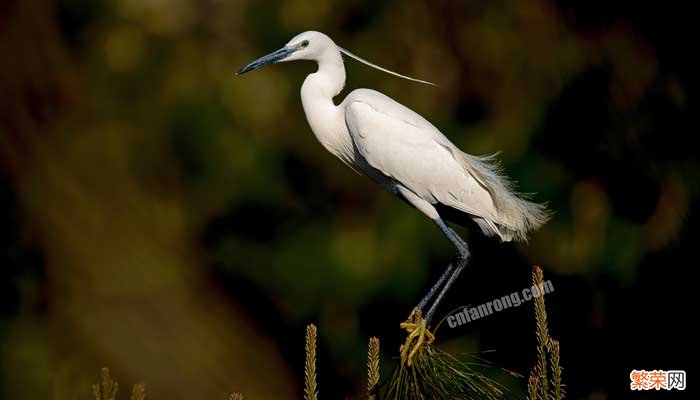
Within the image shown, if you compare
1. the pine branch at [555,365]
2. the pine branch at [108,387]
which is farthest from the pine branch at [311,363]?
the pine branch at [555,365]

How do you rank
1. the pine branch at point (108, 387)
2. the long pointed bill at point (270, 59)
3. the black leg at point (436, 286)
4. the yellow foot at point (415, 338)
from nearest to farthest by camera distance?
the pine branch at point (108, 387) < the yellow foot at point (415, 338) < the black leg at point (436, 286) < the long pointed bill at point (270, 59)

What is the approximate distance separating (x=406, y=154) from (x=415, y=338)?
55cm

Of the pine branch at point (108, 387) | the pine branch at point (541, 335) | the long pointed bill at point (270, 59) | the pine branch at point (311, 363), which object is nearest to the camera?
the pine branch at point (108, 387)

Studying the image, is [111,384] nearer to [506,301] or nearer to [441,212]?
[441,212]

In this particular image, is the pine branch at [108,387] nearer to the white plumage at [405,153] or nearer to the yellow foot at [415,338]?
the yellow foot at [415,338]

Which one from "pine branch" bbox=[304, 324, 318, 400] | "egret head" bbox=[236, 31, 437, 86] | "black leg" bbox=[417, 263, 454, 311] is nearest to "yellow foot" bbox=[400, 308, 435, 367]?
"black leg" bbox=[417, 263, 454, 311]

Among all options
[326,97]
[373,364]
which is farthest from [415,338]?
[326,97]

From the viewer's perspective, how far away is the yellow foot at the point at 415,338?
146 centimetres

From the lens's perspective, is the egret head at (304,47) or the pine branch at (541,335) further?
the egret head at (304,47)

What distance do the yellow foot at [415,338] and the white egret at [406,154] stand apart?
39 cm

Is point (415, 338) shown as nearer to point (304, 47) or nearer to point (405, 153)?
point (405, 153)

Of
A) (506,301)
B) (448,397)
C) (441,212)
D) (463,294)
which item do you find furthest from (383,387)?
(463,294)

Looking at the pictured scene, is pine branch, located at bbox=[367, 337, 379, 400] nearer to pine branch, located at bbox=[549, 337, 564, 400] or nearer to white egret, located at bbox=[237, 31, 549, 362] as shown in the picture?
pine branch, located at bbox=[549, 337, 564, 400]

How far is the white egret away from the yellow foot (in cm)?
39
